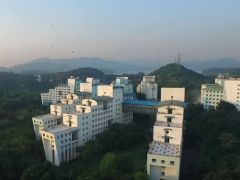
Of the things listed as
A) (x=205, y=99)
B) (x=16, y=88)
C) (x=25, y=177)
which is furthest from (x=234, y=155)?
(x=16, y=88)

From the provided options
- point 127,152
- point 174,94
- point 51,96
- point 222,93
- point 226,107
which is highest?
point 174,94

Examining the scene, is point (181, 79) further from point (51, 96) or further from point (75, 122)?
point (75, 122)

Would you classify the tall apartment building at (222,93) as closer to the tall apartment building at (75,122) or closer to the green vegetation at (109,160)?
the tall apartment building at (75,122)

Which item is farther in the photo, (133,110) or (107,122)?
(133,110)

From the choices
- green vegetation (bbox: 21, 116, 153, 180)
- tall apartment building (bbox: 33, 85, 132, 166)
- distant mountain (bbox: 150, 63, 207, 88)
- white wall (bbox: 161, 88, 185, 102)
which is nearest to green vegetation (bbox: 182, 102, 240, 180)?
white wall (bbox: 161, 88, 185, 102)

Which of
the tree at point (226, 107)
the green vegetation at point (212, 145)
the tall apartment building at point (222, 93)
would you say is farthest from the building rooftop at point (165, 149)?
the tall apartment building at point (222, 93)

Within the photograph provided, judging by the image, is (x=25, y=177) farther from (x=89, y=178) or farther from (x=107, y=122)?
(x=107, y=122)

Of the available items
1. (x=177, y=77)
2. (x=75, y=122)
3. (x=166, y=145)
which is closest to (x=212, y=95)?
(x=166, y=145)
